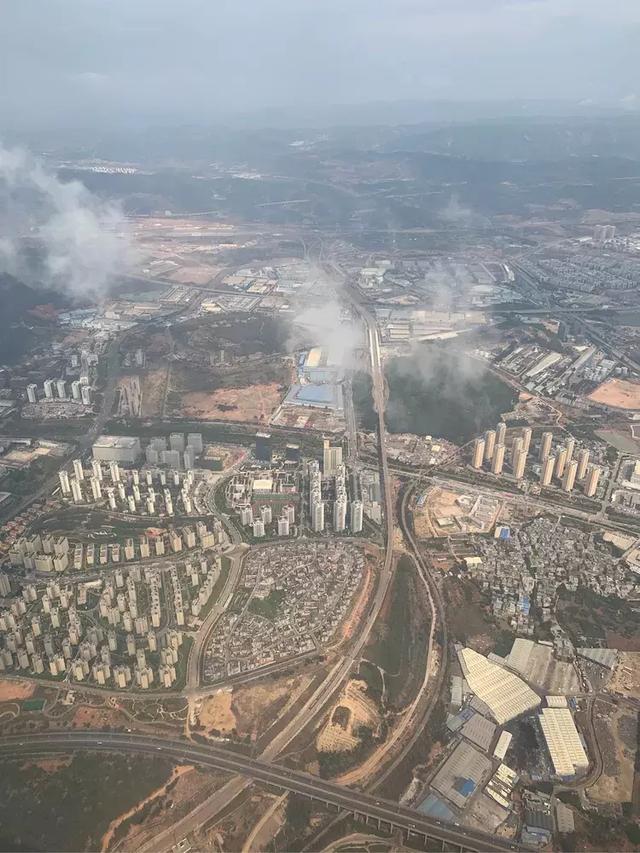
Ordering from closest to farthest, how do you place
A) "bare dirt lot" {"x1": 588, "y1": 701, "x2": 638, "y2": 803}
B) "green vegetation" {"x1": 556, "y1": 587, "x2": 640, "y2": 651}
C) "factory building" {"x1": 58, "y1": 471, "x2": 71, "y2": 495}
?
1. "bare dirt lot" {"x1": 588, "y1": 701, "x2": 638, "y2": 803}
2. "green vegetation" {"x1": 556, "y1": 587, "x2": 640, "y2": 651}
3. "factory building" {"x1": 58, "y1": 471, "x2": 71, "y2": 495}

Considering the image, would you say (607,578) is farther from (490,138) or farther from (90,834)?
(490,138)

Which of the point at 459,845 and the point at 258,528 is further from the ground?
the point at 258,528

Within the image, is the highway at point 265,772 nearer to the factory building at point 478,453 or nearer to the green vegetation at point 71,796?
the green vegetation at point 71,796

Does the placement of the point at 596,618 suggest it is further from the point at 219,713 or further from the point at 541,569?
the point at 219,713

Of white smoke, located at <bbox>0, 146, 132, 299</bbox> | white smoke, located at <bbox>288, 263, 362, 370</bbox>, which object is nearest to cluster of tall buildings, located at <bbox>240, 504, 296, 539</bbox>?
white smoke, located at <bbox>288, 263, 362, 370</bbox>

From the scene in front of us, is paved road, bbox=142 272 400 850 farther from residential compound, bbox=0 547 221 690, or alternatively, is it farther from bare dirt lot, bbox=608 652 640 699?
bare dirt lot, bbox=608 652 640 699

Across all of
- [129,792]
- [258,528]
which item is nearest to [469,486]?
[258,528]
